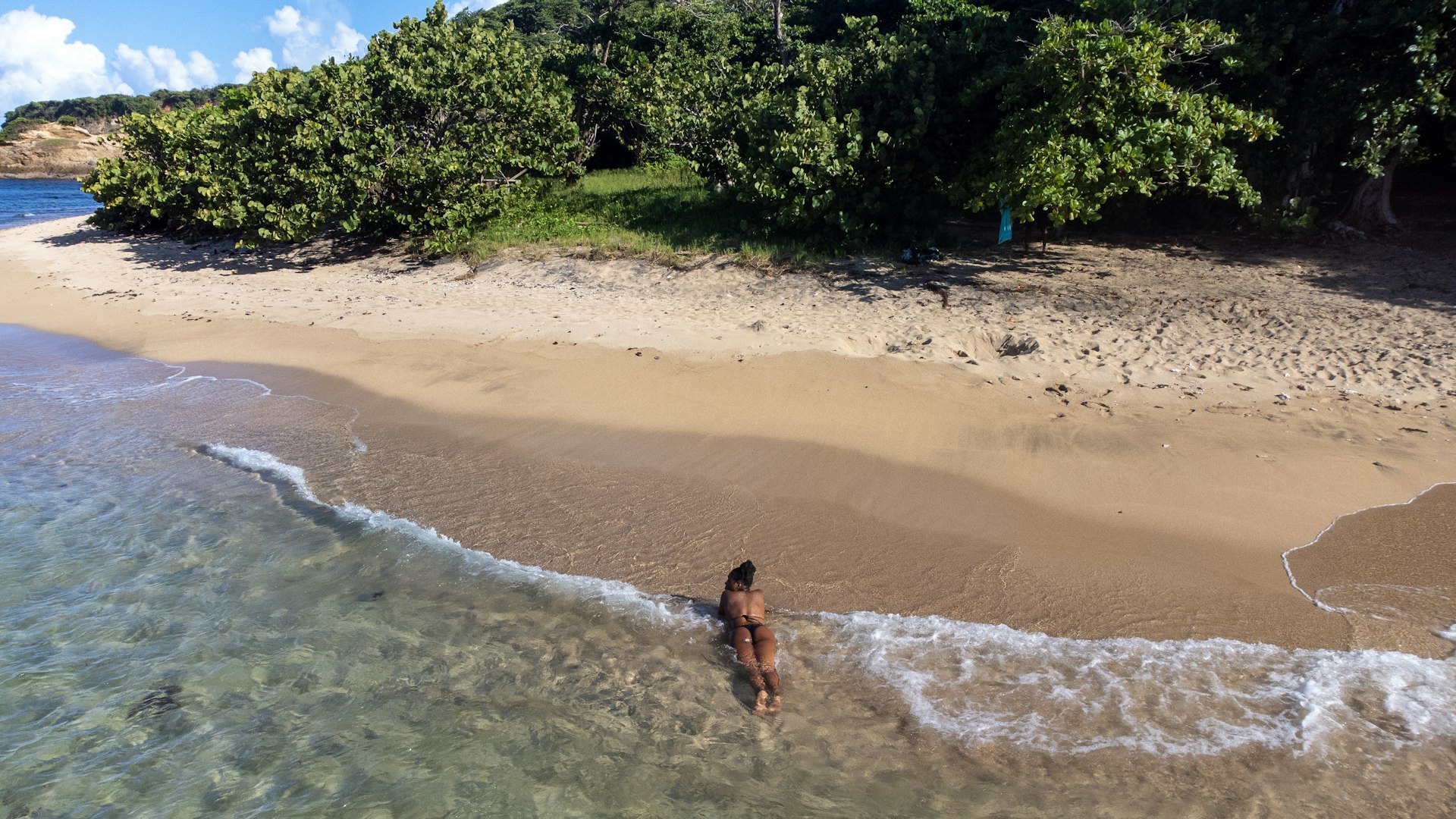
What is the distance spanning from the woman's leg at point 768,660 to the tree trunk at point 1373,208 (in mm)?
11534

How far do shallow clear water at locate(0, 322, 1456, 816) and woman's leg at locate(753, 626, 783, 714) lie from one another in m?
0.09

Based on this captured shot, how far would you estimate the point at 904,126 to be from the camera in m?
12.8

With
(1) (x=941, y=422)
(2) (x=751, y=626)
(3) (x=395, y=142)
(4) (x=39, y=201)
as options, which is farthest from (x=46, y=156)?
(2) (x=751, y=626)

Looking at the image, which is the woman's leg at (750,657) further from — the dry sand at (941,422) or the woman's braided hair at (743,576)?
the dry sand at (941,422)

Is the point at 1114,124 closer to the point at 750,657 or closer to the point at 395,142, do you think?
the point at 750,657

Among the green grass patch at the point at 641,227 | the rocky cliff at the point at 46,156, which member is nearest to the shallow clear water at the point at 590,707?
the green grass patch at the point at 641,227

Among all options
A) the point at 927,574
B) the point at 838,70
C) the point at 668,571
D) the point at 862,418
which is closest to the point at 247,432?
the point at 668,571

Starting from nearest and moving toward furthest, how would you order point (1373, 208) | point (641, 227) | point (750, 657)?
point (750, 657) < point (1373, 208) < point (641, 227)

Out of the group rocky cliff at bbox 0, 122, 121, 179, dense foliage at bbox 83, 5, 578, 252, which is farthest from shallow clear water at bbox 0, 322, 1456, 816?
rocky cliff at bbox 0, 122, 121, 179

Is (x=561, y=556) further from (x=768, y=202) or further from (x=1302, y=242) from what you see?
(x=1302, y=242)

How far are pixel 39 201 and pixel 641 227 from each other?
40.6 meters

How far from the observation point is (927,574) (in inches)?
228

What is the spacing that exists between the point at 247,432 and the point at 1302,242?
13.6m

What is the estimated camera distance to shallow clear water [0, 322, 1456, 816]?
13.5 feet
